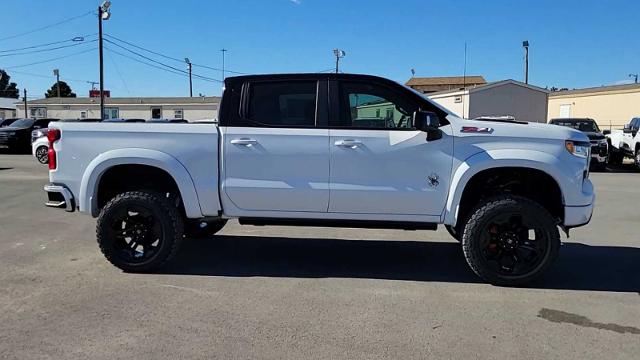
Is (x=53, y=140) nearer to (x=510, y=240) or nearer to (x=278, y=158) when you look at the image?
(x=278, y=158)

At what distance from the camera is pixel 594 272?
5941mm

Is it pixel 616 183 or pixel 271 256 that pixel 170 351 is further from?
pixel 616 183

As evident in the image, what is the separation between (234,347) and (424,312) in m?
1.64

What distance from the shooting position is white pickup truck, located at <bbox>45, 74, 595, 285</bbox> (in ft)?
17.4

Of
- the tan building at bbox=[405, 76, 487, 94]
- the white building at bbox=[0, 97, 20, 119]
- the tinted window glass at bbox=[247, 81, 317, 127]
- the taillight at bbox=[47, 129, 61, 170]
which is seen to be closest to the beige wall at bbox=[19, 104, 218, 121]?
the white building at bbox=[0, 97, 20, 119]

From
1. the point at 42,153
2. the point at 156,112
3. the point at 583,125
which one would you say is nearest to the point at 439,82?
the point at 156,112

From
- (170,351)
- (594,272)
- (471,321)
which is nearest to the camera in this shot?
(170,351)

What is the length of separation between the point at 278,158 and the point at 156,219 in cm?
139

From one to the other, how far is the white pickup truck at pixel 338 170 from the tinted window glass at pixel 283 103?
0.01 m

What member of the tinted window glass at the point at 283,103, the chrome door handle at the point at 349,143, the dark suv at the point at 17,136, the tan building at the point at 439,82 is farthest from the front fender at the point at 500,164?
the tan building at the point at 439,82

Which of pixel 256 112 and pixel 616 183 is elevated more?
pixel 256 112

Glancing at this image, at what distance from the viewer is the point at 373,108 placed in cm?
564

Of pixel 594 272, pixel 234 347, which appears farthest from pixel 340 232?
pixel 234 347

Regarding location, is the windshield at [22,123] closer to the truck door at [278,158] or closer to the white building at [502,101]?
the white building at [502,101]
